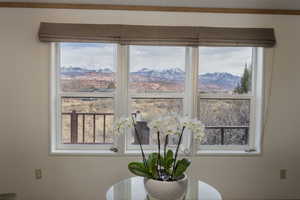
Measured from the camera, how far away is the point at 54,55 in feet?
9.50

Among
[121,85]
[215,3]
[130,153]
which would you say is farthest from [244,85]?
[130,153]

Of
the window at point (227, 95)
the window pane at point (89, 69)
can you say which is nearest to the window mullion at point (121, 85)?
the window pane at point (89, 69)

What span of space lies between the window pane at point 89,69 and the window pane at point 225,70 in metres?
1.01

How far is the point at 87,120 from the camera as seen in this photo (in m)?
3.04

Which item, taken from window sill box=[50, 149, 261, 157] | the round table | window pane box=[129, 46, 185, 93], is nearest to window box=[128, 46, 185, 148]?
window pane box=[129, 46, 185, 93]

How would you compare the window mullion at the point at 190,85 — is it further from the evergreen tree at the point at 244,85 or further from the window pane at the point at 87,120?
the window pane at the point at 87,120

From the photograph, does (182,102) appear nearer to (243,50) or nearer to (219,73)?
(219,73)

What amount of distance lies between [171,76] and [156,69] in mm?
185

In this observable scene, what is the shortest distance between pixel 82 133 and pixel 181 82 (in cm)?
125

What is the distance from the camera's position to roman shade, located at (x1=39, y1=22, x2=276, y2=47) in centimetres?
274

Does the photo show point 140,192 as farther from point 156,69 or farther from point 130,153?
point 156,69

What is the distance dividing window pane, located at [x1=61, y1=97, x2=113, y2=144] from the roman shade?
68 cm

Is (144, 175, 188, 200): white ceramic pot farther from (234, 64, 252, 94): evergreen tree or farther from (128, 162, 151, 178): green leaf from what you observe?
(234, 64, 252, 94): evergreen tree

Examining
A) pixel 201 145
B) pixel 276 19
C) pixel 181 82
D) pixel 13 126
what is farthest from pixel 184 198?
pixel 276 19
